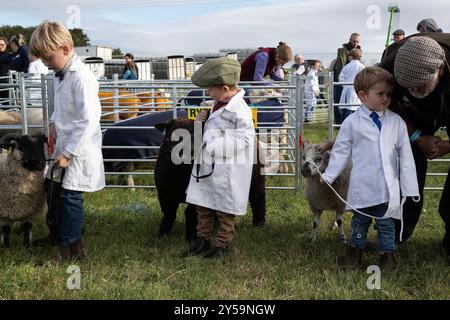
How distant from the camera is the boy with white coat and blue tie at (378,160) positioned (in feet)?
11.8

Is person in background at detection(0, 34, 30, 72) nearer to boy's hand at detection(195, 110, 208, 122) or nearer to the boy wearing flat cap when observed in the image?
boy's hand at detection(195, 110, 208, 122)

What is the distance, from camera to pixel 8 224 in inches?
176

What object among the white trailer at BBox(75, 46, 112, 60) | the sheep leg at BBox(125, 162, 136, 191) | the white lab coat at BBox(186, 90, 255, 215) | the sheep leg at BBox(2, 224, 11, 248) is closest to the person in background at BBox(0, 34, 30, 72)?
the sheep leg at BBox(125, 162, 136, 191)

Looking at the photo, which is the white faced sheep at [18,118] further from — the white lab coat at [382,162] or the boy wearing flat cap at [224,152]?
the white lab coat at [382,162]

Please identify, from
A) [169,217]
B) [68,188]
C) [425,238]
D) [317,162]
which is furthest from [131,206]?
[425,238]

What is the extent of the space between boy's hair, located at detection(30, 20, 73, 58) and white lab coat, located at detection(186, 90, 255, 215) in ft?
4.34

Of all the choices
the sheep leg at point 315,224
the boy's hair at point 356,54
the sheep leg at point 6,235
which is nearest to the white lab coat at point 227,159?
the sheep leg at point 315,224

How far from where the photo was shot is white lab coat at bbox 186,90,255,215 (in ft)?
13.1

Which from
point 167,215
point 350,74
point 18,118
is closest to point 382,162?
point 167,215

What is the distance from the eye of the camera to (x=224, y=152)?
396cm

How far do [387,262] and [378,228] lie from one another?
A: 0.29 metres

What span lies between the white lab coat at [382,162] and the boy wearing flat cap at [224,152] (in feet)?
2.51
